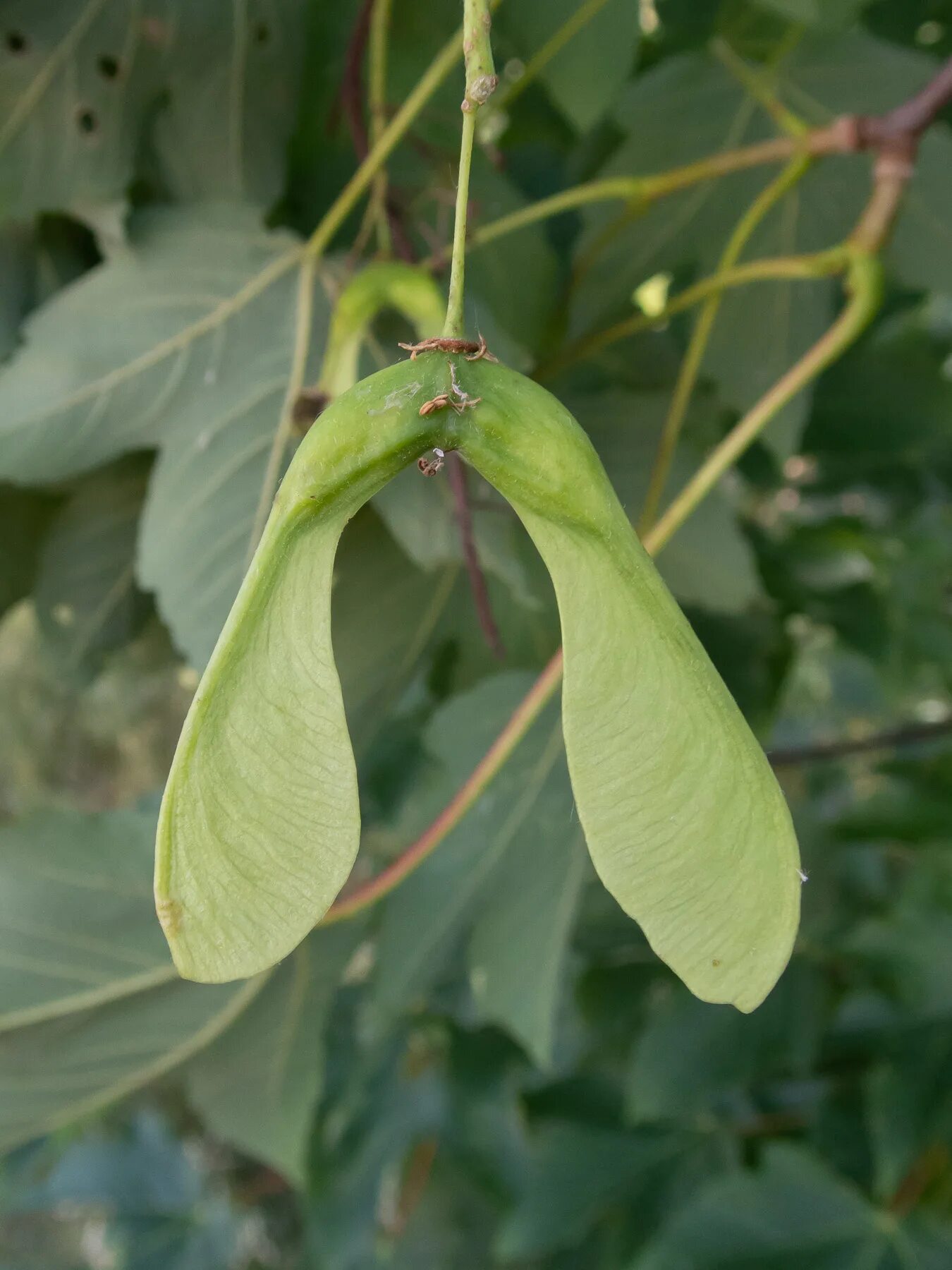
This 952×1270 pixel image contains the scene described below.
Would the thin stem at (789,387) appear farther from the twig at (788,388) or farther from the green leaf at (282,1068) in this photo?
the green leaf at (282,1068)

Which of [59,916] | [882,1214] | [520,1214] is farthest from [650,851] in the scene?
[520,1214]

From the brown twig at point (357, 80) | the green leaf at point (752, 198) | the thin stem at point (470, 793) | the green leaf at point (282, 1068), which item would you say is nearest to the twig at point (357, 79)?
the brown twig at point (357, 80)

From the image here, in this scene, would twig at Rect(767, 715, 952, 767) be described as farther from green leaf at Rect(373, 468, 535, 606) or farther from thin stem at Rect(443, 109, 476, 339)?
thin stem at Rect(443, 109, 476, 339)

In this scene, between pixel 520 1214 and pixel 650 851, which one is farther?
pixel 520 1214

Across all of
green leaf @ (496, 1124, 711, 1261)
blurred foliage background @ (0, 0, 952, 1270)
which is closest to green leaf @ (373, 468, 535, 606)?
blurred foliage background @ (0, 0, 952, 1270)

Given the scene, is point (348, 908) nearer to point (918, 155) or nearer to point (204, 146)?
point (204, 146)

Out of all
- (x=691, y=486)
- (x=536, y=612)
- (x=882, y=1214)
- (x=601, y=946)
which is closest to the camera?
(x=691, y=486)

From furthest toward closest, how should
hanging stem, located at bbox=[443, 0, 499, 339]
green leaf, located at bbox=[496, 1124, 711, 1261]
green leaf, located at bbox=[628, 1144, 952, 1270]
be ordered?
green leaf, located at bbox=[496, 1124, 711, 1261] → green leaf, located at bbox=[628, 1144, 952, 1270] → hanging stem, located at bbox=[443, 0, 499, 339]
